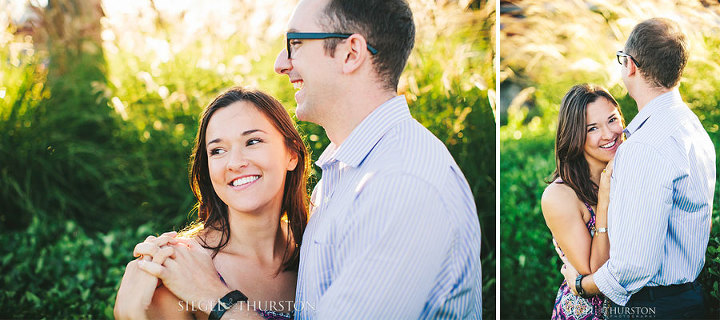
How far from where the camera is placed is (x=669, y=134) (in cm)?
193

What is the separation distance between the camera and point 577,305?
2.18m

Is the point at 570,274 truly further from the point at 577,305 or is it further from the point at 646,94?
the point at 646,94

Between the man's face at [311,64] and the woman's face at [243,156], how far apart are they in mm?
274

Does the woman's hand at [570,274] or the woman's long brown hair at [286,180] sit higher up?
the woman's long brown hair at [286,180]

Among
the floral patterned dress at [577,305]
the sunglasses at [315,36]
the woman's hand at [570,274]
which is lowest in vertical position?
the floral patterned dress at [577,305]

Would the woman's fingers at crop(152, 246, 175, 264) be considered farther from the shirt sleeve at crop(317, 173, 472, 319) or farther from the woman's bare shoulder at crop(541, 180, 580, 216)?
the woman's bare shoulder at crop(541, 180, 580, 216)

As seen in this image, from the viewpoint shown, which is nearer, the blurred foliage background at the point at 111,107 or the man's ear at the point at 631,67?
the man's ear at the point at 631,67

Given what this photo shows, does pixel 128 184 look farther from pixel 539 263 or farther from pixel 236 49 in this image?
pixel 539 263

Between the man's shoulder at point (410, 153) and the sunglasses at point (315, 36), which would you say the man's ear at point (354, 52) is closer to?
the sunglasses at point (315, 36)

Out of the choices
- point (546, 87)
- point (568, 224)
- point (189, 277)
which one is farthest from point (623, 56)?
point (189, 277)

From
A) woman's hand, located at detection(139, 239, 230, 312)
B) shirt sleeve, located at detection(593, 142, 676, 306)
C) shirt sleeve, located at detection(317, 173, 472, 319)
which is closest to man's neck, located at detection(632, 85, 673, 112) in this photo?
shirt sleeve, located at detection(593, 142, 676, 306)

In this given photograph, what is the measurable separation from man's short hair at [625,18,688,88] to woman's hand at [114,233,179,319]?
5.57 ft

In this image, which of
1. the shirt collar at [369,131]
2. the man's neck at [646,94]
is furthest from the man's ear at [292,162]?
the man's neck at [646,94]

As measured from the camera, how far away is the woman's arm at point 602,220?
6.48ft
